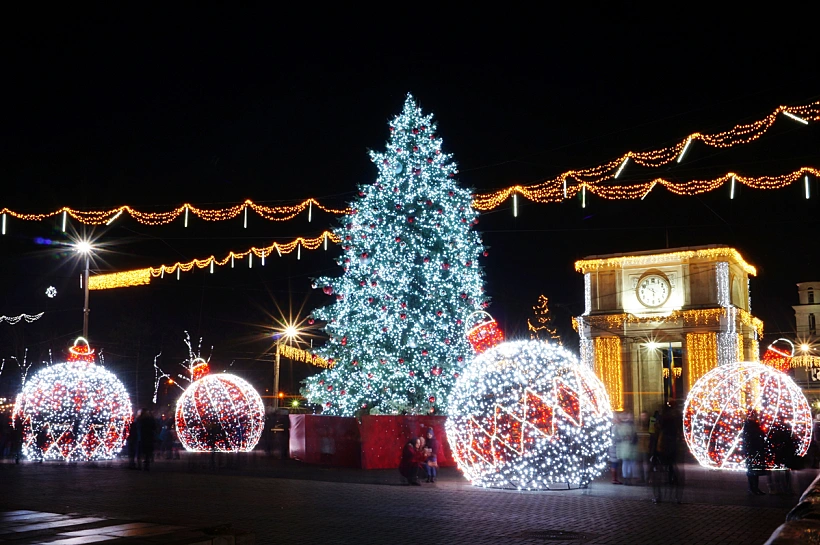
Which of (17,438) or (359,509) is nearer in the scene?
(359,509)

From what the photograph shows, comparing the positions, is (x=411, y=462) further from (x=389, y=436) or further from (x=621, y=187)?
(x=621, y=187)

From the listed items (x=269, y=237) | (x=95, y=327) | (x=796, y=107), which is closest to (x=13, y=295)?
(x=95, y=327)

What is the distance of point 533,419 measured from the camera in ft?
56.6

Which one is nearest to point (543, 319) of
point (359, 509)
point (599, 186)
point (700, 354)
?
point (700, 354)

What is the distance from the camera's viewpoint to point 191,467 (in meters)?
24.8

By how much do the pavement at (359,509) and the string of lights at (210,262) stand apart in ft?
31.3

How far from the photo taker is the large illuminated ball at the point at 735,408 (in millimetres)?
21969

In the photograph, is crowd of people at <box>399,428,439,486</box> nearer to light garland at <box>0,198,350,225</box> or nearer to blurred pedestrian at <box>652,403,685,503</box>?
blurred pedestrian at <box>652,403,685,503</box>

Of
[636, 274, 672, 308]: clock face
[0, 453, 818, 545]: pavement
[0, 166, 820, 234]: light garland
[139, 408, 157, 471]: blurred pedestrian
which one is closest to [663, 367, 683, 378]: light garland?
[636, 274, 672, 308]: clock face

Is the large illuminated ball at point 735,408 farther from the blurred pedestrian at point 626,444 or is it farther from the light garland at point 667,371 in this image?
the light garland at point 667,371

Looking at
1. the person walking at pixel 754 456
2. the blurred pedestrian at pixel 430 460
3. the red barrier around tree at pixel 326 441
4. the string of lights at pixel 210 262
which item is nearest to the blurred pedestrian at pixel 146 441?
the red barrier around tree at pixel 326 441

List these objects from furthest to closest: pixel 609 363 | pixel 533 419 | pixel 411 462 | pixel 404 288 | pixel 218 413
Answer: pixel 609 363 → pixel 218 413 → pixel 404 288 → pixel 411 462 → pixel 533 419

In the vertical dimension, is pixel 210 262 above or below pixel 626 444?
above

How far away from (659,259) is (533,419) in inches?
1178
